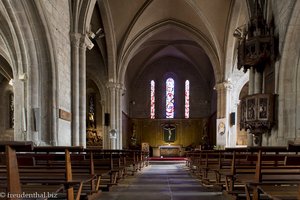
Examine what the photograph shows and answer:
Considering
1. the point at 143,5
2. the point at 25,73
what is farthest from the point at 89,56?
the point at 25,73

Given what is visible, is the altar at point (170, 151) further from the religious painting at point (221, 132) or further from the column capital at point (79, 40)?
the column capital at point (79, 40)

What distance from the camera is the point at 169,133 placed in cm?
2870

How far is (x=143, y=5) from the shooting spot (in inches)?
690

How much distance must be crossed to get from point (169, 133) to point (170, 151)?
1680mm

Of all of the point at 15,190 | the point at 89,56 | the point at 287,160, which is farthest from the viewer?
the point at 89,56

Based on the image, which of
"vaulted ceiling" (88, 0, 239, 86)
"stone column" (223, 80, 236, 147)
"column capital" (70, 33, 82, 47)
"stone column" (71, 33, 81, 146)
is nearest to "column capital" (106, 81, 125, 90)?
"vaulted ceiling" (88, 0, 239, 86)

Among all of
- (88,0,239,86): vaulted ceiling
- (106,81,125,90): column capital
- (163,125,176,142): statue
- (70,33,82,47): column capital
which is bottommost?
(163,125,176,142): statue

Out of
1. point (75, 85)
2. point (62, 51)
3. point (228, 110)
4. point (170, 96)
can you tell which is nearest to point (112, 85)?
point (228, 110)

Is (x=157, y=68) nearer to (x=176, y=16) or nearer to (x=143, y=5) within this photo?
(x=176, y=16)

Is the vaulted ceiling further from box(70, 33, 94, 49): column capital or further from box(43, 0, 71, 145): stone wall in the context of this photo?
box(43, 0, 71, 145): stone wall

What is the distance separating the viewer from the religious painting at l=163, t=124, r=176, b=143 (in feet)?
94.2

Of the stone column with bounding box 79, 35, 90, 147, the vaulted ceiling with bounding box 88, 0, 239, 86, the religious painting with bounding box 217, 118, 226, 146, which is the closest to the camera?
the stone column with bounding box 79, 35, 90, 147

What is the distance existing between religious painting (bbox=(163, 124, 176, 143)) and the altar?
888mm

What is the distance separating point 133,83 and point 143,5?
12454 millimetres
